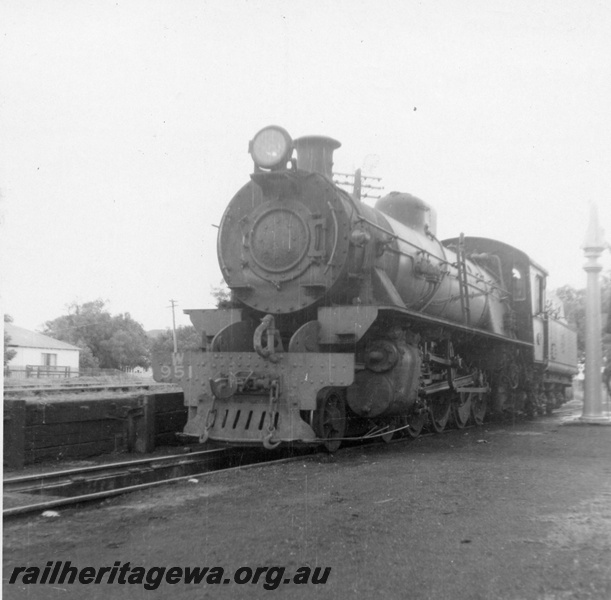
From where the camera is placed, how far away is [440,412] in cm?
1034

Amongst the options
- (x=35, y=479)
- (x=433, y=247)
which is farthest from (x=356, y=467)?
(x=433, y=247)

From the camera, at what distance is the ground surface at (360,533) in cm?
313

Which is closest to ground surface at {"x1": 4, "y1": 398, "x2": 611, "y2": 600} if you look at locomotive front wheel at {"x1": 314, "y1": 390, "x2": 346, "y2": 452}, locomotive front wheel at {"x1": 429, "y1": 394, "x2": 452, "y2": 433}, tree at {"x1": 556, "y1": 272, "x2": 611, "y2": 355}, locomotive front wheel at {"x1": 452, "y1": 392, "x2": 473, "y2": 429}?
locomotive front wheel at {"x1": 314, "y1": 390, "x2": 346, "y2": 452}

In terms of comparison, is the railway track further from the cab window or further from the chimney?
the cab window

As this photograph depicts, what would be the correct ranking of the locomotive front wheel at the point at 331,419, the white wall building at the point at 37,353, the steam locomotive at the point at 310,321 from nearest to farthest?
the steam locomotive at the point at 310,321, the locomotive front wheel at the point at 331,419, the white wall building at the point at 37,353

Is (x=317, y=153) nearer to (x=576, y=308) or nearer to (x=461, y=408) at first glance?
(x=461, y=408)

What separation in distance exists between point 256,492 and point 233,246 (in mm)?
3754

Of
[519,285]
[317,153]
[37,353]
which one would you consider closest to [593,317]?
[519,285]

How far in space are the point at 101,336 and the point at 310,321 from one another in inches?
1276

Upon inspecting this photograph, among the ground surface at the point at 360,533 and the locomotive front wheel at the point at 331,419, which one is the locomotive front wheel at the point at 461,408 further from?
the ground surface at the point at 360,533

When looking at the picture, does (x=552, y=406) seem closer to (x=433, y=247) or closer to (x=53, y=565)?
(x=433, y=247)

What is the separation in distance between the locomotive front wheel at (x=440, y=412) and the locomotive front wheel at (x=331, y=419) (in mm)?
2805

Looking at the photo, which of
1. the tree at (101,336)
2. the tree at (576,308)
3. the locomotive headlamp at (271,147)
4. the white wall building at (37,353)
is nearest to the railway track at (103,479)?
the locomotive headlamp at (271,147)

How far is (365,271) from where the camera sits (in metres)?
7.71
